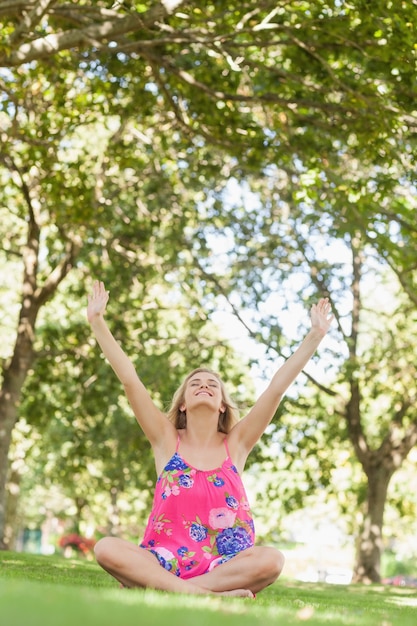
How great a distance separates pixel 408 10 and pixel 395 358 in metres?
10.9

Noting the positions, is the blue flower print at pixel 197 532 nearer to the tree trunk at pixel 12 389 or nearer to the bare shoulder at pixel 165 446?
the bare shoulder at pixel 165 446

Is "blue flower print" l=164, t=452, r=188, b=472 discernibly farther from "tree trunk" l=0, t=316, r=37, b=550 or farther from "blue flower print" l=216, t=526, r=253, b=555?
"tree trunk" l=0, t=316, r=37, b=550

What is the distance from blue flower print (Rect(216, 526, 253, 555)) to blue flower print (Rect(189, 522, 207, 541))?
0.10m

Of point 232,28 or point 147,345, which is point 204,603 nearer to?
Result: point 232,28

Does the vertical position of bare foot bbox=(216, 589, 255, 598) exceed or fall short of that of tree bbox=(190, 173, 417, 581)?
it falls short

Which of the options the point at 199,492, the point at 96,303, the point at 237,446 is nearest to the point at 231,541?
the point at 199,492

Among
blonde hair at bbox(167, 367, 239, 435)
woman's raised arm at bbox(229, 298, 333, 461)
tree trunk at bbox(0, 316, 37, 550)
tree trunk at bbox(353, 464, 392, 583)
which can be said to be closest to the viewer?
woman's raised arm at bbox(229, 298, 333, 461)

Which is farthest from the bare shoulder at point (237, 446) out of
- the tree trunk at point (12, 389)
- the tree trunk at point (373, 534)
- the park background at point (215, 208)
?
the tree trunk at point (373, 534)

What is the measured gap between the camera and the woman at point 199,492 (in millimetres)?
6195

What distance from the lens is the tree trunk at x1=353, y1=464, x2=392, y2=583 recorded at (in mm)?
18953

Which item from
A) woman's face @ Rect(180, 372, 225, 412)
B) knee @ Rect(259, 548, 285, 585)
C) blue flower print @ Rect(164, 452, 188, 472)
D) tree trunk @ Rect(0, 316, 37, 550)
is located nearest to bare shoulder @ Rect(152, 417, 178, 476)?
blue flower print @ Rect(164, 452, 188, 472)

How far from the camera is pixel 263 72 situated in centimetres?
1309

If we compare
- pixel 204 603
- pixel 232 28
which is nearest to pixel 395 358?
pixel 232 28

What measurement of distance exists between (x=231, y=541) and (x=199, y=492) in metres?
0.40
